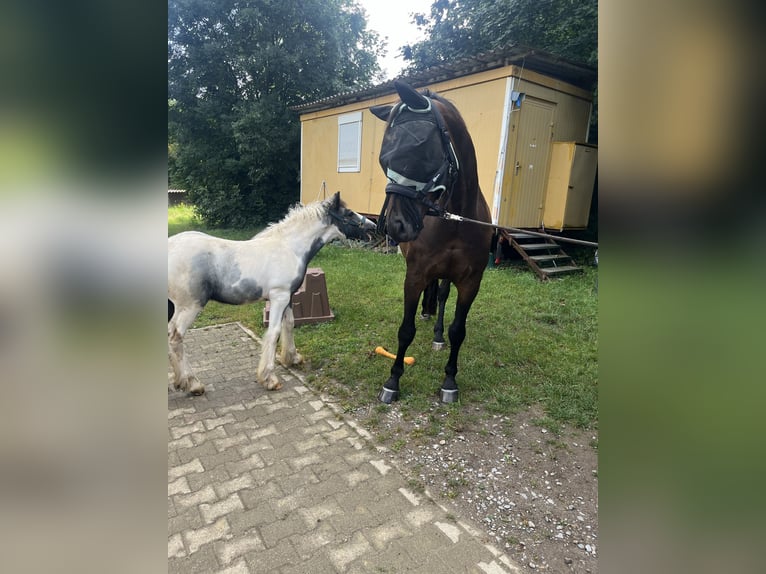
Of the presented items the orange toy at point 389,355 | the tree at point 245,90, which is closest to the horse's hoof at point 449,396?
the orange toy at point 389,355

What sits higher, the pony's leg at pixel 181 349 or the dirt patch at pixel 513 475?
the pony's leg at pixel 181 349

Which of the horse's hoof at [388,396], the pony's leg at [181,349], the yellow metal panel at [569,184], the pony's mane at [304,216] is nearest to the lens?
the pony's leg at [181,349]

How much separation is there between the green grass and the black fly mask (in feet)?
5.37

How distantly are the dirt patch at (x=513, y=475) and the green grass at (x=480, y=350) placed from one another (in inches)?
4.6

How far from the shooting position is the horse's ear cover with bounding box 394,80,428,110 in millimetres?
2584

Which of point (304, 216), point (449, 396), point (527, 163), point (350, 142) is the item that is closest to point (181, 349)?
point (304, 216)

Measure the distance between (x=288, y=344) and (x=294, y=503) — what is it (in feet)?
6.05

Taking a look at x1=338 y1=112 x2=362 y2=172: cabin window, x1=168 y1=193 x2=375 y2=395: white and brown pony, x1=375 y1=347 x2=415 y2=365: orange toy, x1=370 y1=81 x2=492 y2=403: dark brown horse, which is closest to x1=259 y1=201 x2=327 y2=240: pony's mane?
x1=168 y1=193 x2=375 y2=395: white and brown pony

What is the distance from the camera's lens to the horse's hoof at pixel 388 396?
3385 mm

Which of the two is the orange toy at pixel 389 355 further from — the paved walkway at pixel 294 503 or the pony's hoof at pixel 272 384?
the pony's hoof at pixel 272 384

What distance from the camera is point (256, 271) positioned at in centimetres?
348

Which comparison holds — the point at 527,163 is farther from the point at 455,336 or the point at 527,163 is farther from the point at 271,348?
the point at 271,348
